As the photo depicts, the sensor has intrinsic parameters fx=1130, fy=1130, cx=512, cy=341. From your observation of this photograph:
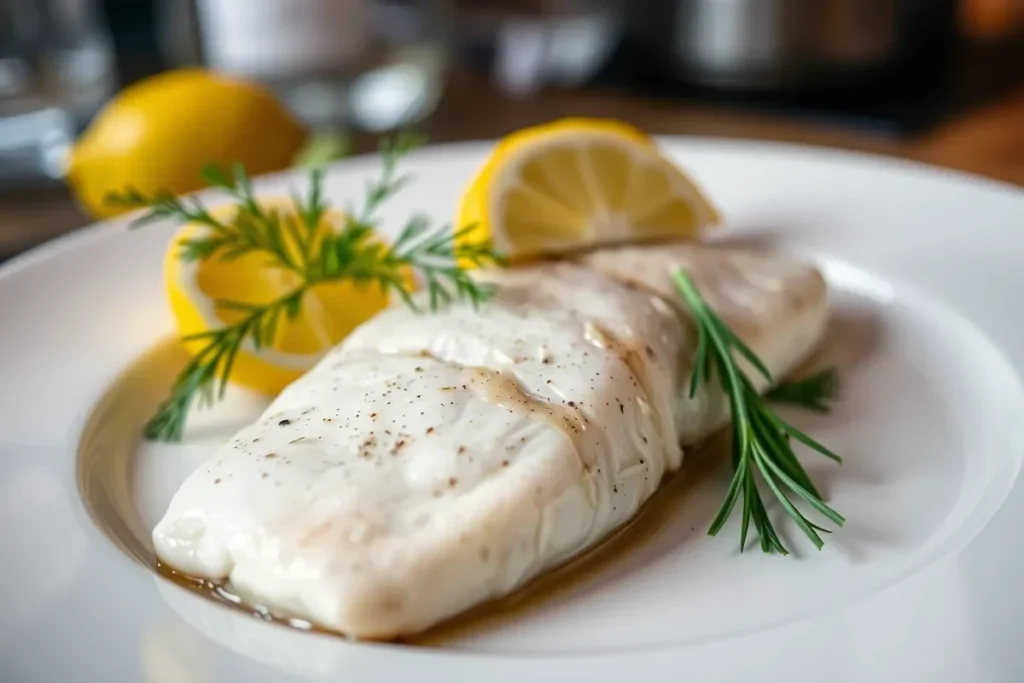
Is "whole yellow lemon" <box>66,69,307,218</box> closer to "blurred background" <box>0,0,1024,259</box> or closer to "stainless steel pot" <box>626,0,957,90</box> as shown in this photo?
"blurred background" <box>0,0,1024,259</box>

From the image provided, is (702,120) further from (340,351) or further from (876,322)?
(340,351)

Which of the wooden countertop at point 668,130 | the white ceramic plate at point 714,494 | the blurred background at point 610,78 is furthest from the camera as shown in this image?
the blurred background at point 610,78

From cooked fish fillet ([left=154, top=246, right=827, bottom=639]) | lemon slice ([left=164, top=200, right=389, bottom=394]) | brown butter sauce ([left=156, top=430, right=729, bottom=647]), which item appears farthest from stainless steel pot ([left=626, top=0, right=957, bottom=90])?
brown butter sauce ([left=156, top=430, right=729, bottom=647])

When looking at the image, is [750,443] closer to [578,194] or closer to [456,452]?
[456,452]

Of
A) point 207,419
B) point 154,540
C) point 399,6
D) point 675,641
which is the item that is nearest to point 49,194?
point 399,6

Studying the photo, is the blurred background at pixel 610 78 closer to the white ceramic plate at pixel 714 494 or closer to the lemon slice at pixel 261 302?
the white ceramic plate at pixel 714 494

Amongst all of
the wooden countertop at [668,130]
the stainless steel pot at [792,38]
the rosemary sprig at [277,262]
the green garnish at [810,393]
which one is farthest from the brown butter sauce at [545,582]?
the stainless steel pot at [792,38]

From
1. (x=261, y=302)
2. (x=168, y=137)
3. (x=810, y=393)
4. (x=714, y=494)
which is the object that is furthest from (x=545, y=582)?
(x=168, y=137)
